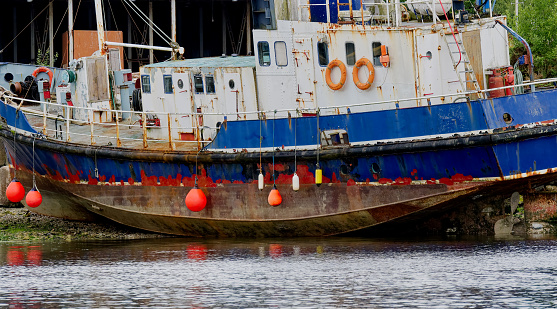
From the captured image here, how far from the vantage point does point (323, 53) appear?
17.8 metres

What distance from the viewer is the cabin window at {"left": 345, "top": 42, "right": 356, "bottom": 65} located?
1755 cm

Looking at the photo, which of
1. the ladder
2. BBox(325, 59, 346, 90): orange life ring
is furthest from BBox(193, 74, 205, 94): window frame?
the ladder

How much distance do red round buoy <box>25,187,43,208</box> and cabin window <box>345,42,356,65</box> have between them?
685 centimetres

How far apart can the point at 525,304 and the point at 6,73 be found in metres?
15.0

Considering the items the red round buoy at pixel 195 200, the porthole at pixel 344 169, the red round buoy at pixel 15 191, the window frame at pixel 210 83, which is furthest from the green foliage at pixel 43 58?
the porthole at pixel 344 169

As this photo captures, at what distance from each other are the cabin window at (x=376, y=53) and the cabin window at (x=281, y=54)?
1.76m

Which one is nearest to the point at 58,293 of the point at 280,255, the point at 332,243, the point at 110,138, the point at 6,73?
the point at 280,255

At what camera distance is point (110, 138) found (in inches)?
771

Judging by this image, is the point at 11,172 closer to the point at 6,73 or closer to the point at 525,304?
the point at 6,73

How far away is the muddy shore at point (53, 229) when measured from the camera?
19500 millimetres

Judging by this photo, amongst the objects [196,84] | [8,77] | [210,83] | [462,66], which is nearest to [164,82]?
[196,84]

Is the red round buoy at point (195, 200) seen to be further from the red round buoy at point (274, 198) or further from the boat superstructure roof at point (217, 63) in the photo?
the boat superstructure roof at point (217, 63)

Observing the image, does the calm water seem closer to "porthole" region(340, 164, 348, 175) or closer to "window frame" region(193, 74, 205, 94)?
"porthole" region(340, 164, 348, 175)

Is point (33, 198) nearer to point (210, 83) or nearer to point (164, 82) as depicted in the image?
point (164, 82)
